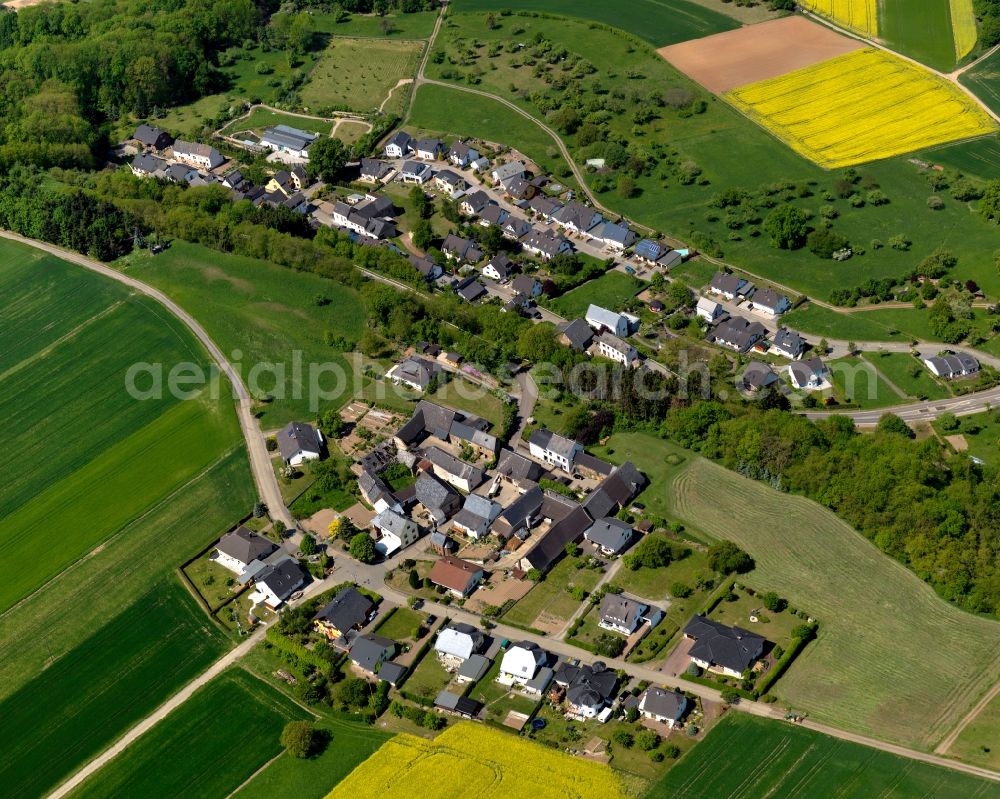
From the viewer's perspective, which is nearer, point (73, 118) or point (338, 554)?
point (338, 554)

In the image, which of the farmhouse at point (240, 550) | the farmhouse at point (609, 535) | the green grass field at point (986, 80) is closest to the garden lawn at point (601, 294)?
the farmhouse at point (609, 535)

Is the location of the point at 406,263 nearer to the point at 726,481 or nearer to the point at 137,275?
the point at 137,275

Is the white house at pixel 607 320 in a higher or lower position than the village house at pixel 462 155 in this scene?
lower

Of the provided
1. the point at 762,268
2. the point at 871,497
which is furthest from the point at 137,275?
the point at 871,497

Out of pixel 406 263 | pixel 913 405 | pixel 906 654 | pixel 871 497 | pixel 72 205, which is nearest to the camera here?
pixel 906 654

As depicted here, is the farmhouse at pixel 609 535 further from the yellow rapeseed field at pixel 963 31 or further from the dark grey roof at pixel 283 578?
the yellow rapeseed field at pixel 963 31

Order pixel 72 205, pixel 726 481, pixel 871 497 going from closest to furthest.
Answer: pixel 871 497 < pixel 726 481 < pixel 72 205

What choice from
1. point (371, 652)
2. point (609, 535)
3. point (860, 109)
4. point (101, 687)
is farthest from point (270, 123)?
point (371, 652)
